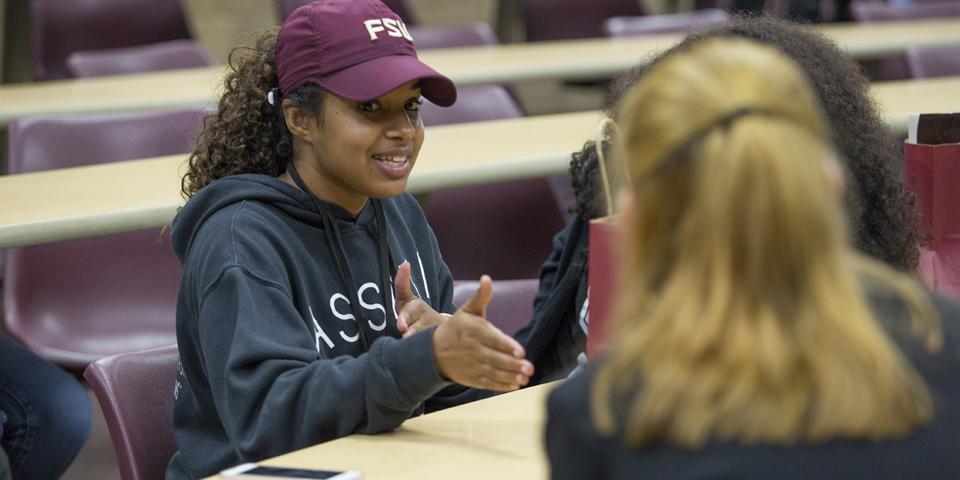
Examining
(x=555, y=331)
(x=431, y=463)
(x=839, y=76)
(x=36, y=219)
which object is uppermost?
(x=839, y=76)

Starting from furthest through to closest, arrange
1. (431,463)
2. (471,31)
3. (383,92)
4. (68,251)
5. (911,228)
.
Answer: (471,31), (68,251), (911,228), (383,92), (431,463)

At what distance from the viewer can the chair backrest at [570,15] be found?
15.9 ft

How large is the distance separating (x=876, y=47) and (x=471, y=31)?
160 cm

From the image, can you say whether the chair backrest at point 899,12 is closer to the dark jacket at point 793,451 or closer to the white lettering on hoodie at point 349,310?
the white lettering on hoodie at point 349,310

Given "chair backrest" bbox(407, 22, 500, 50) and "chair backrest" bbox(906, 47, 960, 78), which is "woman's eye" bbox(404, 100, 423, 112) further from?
"chair backrest" bbox(407, 22, 500, 50)

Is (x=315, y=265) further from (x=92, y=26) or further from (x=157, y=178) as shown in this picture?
(x=92, y=26)

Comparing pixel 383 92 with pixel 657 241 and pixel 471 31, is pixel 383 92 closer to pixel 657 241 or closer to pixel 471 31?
pixel 657 241

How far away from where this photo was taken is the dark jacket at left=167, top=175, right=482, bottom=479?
3.51 ft

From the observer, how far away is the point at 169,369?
1.44 meters

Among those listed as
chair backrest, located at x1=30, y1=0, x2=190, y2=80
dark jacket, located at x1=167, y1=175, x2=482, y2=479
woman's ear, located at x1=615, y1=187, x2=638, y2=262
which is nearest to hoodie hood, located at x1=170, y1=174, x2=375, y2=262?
dark jacket, located at x1=167, y1=175, x2=482, y2=479

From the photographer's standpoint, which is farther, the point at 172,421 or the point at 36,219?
the point at 36,219

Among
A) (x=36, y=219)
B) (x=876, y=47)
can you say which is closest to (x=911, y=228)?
(x=36, y=219)

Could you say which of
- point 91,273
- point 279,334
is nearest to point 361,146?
point 279,334

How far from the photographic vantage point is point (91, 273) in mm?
2367
